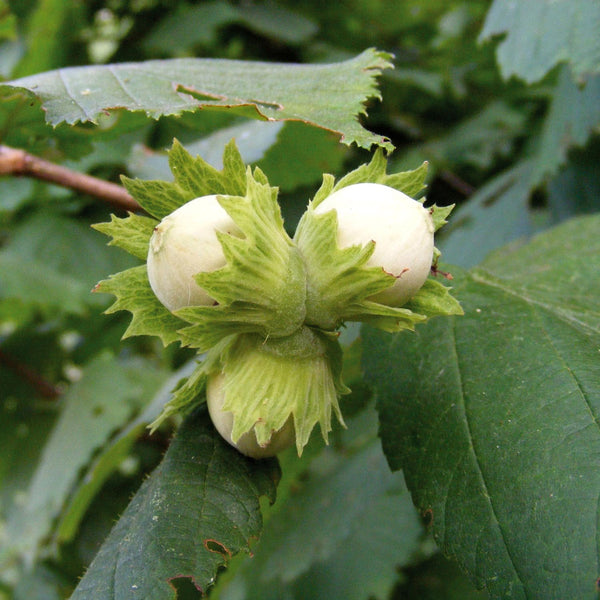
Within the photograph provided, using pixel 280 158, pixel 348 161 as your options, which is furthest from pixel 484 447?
pixel 348 161

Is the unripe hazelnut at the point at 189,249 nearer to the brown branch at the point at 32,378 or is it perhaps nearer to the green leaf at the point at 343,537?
the green leaf at the point at 343,537

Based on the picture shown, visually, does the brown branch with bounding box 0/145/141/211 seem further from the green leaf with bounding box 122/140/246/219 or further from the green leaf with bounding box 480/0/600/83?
the green leaf with bounding box 480/0/600/83

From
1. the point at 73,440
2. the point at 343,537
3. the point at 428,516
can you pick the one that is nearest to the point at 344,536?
the point at 343,537

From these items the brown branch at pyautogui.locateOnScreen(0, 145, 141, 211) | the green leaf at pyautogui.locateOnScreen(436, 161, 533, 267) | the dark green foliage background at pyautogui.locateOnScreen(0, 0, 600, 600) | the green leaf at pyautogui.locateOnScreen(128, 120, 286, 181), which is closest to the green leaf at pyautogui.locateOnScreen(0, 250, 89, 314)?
the dark green foliage background at pyautogui.locateOnScreen(0, 0, 600, 600)

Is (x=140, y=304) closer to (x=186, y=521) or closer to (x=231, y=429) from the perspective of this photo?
(x=231, y=429)

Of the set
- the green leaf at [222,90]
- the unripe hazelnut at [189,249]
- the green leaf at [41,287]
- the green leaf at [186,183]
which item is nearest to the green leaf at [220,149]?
the green leaf at [222,90]

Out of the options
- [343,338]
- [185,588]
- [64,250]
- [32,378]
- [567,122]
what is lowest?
[32,378]
